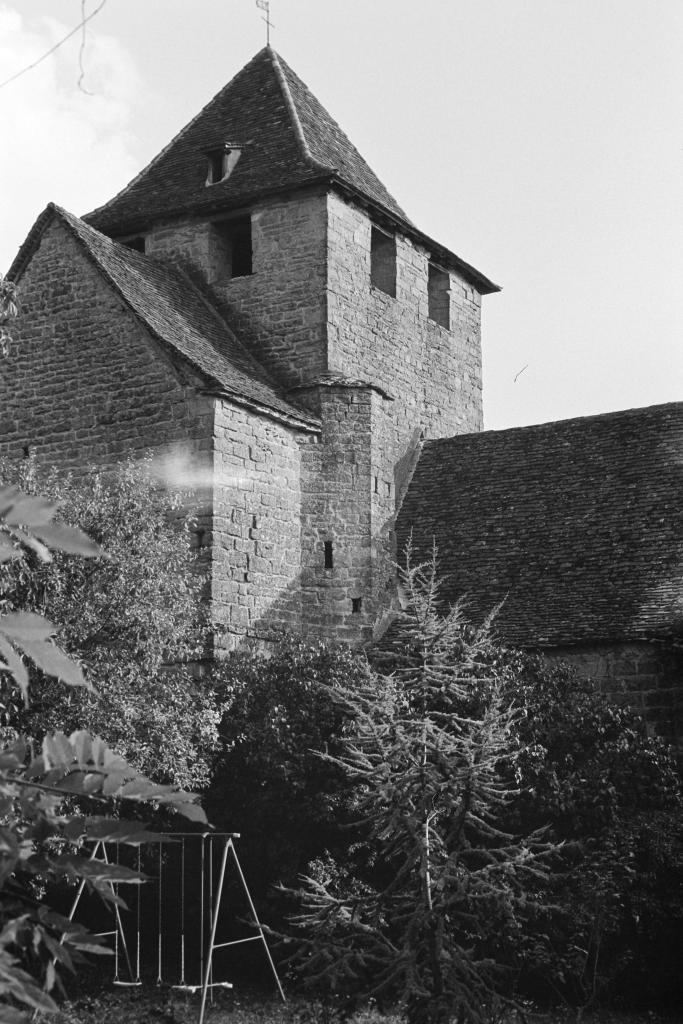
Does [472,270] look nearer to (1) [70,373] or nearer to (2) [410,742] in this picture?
(1) [70,373]

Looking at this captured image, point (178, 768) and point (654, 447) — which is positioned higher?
point (654, 447)

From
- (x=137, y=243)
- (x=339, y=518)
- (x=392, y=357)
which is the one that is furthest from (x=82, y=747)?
(x=137, y=243)

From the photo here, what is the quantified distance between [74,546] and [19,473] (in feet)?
46.7

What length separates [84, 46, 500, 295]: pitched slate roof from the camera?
2289 centimetres

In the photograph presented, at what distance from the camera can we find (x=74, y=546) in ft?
6.48

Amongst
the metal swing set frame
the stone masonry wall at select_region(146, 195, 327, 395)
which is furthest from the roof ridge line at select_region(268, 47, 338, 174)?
the metal swing set frame

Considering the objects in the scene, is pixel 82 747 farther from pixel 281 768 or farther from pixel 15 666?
pixel 281 768

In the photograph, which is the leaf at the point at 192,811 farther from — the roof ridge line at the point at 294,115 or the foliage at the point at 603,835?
the roof ridge line at the point at 294,115

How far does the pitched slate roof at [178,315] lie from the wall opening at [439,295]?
517 centimetres

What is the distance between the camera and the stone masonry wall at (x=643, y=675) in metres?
17.5

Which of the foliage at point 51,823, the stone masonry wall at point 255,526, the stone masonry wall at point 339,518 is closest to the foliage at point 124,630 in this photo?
the stone masonry wall at point 255,526

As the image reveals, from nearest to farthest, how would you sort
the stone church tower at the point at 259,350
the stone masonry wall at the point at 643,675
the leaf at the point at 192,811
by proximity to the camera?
1. the leaf at the point at 192,811
2. the stone masonry wall at the point at 643,675
3. the stone church tower at the point at 259,350

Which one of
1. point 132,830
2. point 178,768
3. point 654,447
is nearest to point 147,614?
point 178,768

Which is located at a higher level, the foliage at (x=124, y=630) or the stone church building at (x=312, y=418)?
the stone church building at (x=312, y=418)
